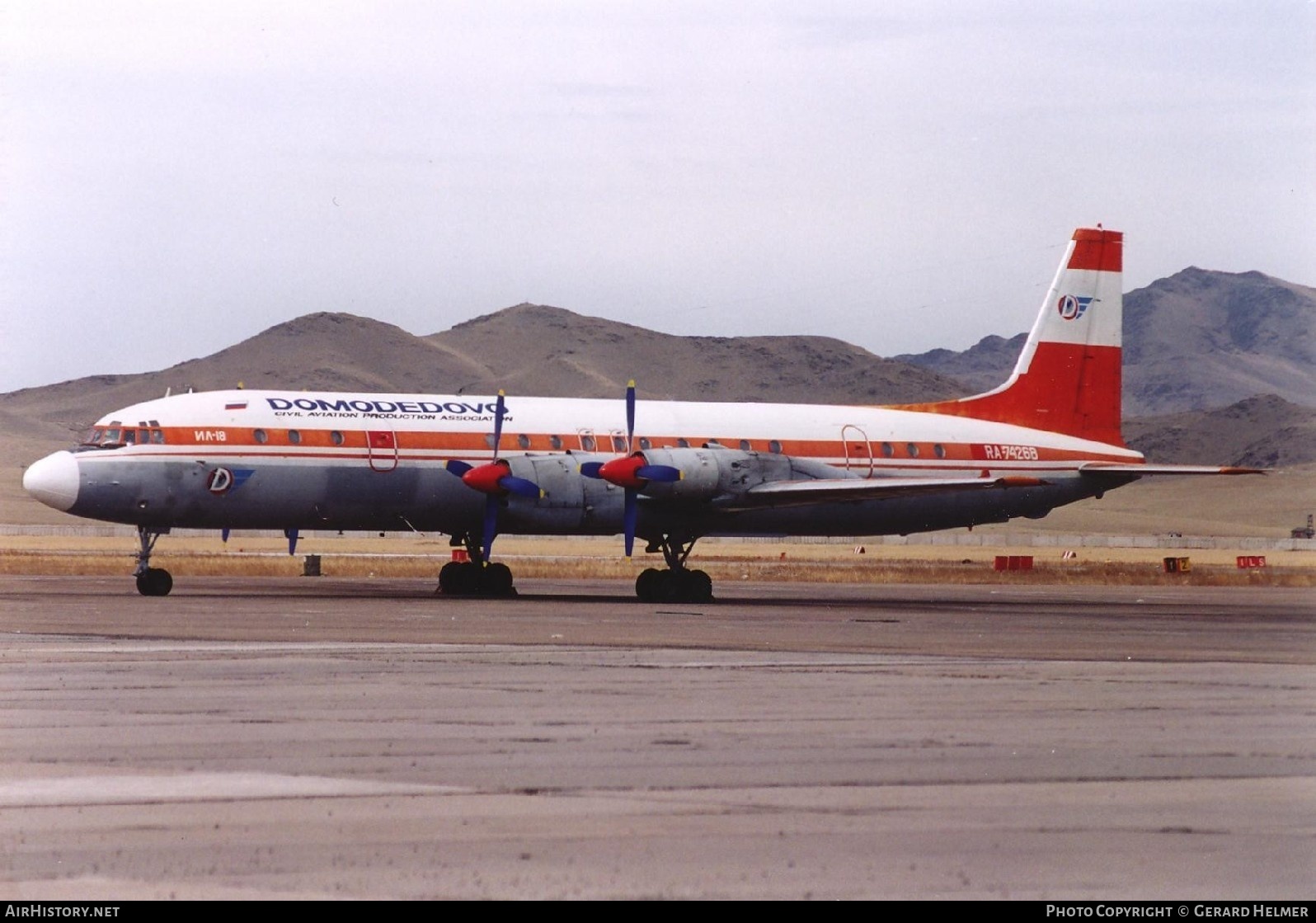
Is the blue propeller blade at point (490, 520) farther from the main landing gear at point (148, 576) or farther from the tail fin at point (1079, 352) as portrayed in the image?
the tail fin at point (1079, 352)

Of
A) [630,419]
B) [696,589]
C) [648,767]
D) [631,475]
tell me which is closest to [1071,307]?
[630,419]

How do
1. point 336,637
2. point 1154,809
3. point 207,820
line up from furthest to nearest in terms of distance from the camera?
1. point 336,637
2. point 1154,809
3. point 207,820

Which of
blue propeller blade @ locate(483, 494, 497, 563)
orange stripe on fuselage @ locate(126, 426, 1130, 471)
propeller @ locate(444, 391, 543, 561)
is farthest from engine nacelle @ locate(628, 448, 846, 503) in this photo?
blue propeller blade @ locate(483, 494, 497, 563)

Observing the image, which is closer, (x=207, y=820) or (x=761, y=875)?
(x=761, y=875)

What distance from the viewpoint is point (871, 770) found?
13148 millimetres

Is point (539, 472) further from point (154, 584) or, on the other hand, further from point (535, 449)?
point (154, 584)

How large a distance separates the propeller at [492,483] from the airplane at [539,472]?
0.13ft

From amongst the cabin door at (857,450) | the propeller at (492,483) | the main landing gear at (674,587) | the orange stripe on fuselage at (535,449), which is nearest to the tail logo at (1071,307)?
the orange stripe on fuselage at (535,449)

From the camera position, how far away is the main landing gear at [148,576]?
3816 cm

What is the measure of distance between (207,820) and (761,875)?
356cm

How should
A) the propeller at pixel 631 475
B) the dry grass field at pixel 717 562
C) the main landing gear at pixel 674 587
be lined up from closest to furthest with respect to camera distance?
1. the propeller at pixel 631 475
2. the main landing gear at pixel 674 587
3. the dry grass field at pixel 717 562

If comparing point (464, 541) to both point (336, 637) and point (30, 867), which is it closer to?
point (336, 637)

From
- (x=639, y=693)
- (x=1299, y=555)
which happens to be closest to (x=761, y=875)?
(x=639, y=693)

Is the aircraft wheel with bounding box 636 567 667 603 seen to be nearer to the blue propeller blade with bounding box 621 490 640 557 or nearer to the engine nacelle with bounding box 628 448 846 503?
the blue propeller blade with bounding box 621 490 640 557
